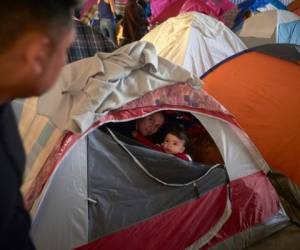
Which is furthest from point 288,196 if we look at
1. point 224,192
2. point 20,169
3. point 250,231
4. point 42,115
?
point 20,169

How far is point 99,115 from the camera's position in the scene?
3.76 feet

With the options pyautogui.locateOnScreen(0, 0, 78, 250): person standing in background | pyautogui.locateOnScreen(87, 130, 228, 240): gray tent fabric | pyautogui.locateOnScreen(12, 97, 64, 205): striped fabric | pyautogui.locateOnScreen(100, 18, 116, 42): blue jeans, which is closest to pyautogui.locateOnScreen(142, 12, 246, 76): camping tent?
pyautogui.locateOnScreen(87, 130, 228, 240): gray tent fabric

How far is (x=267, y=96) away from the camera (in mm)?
1793

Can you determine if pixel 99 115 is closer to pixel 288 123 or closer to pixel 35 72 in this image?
pixel 35 72

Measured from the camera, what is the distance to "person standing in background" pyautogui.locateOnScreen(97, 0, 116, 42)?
3514mm

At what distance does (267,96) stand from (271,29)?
1.03 metres

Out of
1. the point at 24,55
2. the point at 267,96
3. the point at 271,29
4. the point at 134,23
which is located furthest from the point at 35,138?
the point at 134,23

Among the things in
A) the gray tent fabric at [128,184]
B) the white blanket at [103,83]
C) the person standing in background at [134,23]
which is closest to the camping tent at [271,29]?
the person standing in background at [134,23]

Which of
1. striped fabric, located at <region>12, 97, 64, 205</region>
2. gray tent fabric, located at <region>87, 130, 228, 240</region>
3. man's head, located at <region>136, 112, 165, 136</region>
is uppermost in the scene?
striped fabric, located at <region>12, 97, 64, 205</region>

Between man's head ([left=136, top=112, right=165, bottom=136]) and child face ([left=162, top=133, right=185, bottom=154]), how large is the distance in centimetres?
6

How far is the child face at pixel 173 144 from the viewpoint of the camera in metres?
1.48

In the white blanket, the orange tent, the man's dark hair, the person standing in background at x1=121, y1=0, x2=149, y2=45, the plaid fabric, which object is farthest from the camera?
the person standing in background at x1=121, y1=0, x2=149, y2=45

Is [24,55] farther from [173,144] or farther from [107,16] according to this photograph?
[107,16]

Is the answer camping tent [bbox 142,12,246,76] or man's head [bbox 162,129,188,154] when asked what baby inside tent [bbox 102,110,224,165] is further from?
camping tent [bbox 142,12,246,76]
